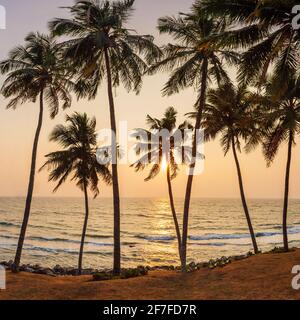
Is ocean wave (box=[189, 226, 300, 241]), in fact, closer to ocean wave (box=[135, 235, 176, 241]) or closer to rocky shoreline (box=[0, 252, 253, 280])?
→ ocean wave (box=[135, 235, 176, 241])

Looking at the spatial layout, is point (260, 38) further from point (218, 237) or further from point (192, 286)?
point (218, 237)

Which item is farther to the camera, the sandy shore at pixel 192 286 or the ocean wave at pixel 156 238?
the ocean wave at pixel 156 238

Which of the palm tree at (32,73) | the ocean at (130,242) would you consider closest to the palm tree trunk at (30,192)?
the palm tree at (32,73)

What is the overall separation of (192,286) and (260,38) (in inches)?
381

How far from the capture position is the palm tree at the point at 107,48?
61.1 ft

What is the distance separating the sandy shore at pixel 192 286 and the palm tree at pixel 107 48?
A: 10.5 ft

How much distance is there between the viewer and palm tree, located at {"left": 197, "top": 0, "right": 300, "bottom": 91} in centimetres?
1393

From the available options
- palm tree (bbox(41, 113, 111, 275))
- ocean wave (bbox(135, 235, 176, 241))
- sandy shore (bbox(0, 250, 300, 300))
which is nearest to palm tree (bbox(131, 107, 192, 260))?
palm tree (bbox(41, 113, 111, 275))

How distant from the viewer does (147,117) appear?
29359 millimetres

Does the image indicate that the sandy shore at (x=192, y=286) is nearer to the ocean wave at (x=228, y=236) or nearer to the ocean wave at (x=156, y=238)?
the ocean wave at (x=156, y=238)

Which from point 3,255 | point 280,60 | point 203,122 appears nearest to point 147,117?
point 203,122

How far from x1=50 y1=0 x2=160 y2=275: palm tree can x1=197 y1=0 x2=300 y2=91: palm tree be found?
538 centimetres
